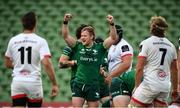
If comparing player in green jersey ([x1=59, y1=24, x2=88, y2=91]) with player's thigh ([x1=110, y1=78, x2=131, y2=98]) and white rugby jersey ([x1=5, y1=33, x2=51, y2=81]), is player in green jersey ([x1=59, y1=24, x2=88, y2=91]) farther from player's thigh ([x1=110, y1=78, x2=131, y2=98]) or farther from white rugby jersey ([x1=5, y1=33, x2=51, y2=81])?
white rugby jersey ([x1=5, y1=33, x2=51, y2=81])

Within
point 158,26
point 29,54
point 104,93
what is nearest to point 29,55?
point 29,54

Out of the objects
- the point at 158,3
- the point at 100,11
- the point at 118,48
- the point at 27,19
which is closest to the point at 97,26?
the point at 100,11

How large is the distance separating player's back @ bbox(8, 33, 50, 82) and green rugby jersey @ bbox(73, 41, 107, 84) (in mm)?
1201

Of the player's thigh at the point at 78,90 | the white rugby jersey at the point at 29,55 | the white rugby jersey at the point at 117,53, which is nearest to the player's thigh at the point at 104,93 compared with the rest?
the white rugby jersey at the point at 117,53

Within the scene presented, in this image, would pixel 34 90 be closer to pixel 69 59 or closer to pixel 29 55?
pixel 29 55

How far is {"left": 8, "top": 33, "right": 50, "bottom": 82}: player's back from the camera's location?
8.57 metres

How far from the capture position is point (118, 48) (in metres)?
10.1

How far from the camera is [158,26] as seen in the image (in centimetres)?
842

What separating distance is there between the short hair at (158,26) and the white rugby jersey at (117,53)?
1499mm

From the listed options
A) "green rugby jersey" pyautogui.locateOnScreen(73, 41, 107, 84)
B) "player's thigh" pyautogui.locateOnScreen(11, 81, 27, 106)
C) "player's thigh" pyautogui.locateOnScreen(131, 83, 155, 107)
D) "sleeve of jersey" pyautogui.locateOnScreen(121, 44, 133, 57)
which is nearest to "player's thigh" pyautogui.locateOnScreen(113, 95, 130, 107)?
"green rugby jersey" pyautogui.locateOnScreen(73, 41, 107, 84)

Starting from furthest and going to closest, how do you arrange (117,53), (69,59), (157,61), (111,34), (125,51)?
(69,59), (117,53), (125,51), (111,34), (157,61)

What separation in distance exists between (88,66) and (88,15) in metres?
8.17

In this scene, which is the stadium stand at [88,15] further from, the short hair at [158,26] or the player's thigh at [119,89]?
the short hair at [158,26]

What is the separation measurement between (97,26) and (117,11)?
2.76ft
